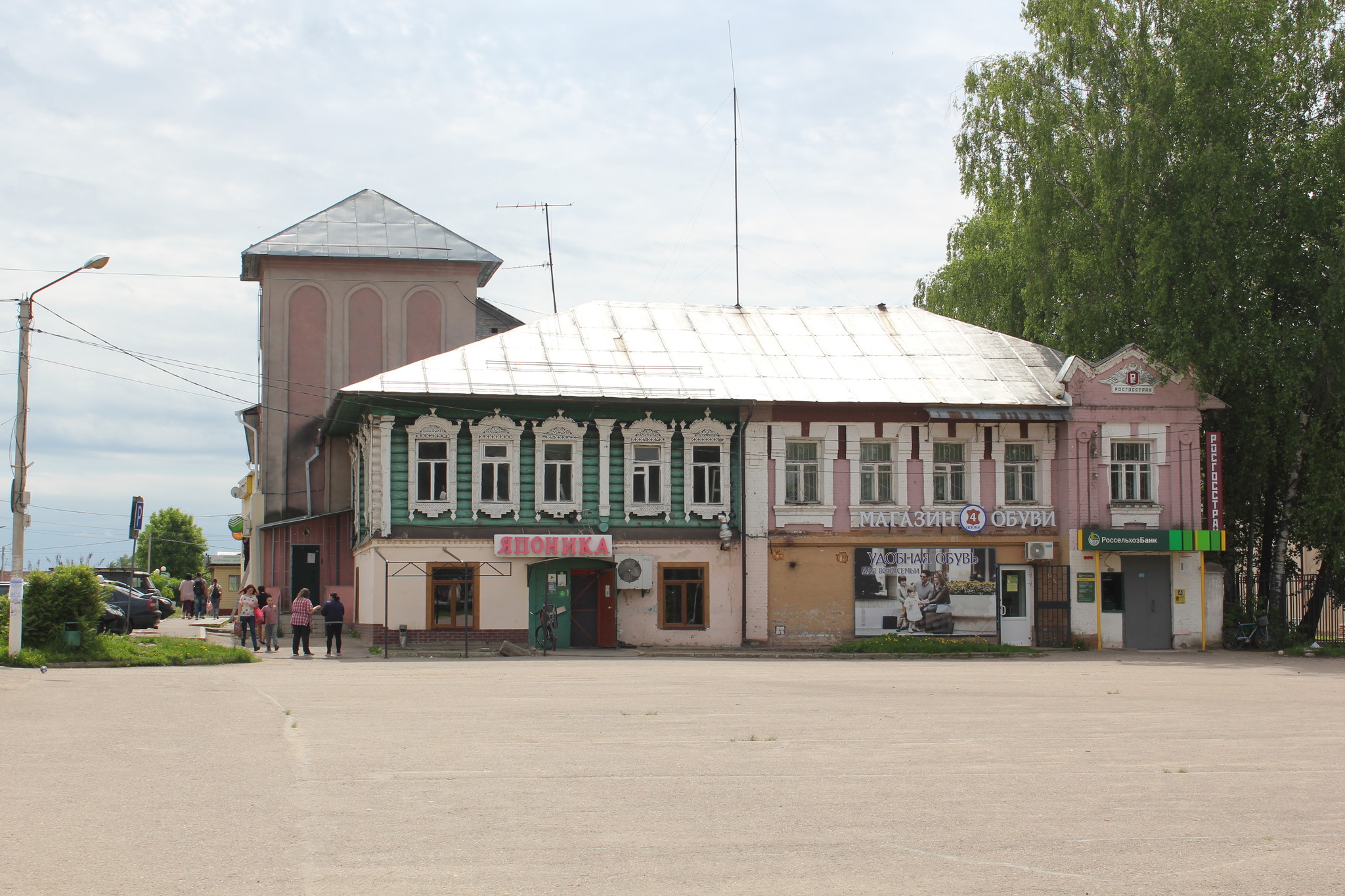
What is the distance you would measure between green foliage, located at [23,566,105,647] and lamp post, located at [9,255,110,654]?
0.39 meters

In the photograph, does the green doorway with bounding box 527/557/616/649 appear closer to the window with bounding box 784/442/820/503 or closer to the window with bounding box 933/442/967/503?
the window with bounding box 784/442/820/503

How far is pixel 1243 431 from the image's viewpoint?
3394 centimetres

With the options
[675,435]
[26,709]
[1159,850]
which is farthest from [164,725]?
[675,435]

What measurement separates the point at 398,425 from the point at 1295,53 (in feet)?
78.7

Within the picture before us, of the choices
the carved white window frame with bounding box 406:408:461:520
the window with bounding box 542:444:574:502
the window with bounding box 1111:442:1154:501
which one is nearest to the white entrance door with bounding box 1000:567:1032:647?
the window with bounding box 1111:442:1154:501

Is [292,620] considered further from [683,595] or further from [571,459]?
[683,595]

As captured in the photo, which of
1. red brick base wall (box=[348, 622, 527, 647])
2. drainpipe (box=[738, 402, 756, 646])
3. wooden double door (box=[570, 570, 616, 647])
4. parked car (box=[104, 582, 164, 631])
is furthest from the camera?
parked car (box=[104, 582, 164, 631])

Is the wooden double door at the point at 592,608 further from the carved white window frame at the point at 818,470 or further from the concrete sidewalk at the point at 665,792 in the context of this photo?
the concrete sidewalk at the point at 665,792

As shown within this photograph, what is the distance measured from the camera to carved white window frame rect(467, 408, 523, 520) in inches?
1225

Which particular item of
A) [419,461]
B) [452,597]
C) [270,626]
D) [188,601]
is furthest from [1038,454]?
[188,601]

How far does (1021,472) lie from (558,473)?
465 inches

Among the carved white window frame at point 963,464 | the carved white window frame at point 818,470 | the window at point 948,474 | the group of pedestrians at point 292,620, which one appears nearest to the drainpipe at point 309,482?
the group of pedestrians at point 292,620

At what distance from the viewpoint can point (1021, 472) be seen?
33.7 m

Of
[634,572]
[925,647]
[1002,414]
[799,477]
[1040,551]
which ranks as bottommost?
[925,647]
